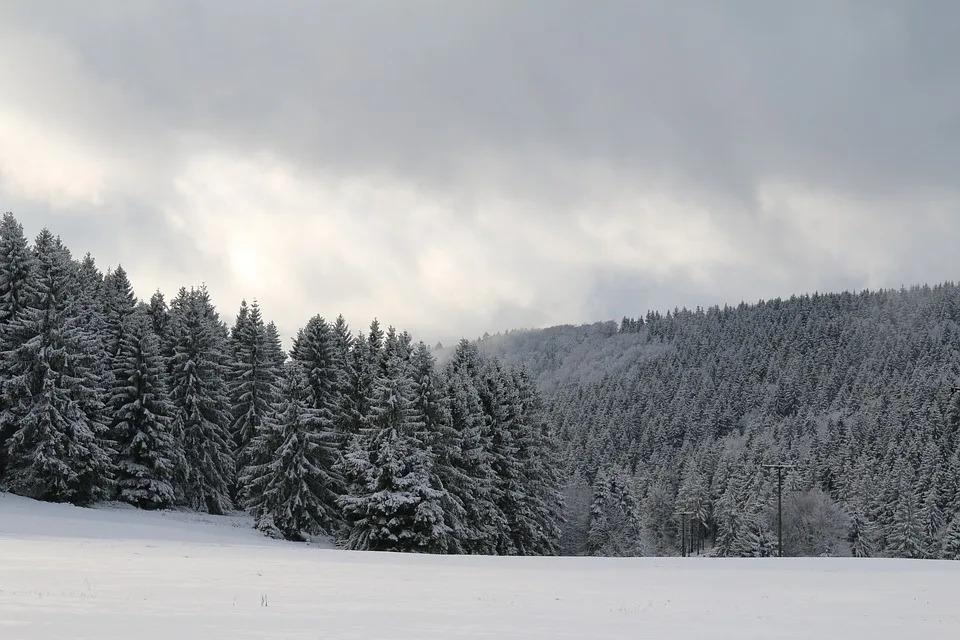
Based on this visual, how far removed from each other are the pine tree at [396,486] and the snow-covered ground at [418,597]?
283 inches

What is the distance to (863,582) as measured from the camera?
25.2 meters

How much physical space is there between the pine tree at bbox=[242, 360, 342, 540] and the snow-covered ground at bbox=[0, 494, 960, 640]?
42.4ft

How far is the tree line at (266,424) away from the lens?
3881 centimetres

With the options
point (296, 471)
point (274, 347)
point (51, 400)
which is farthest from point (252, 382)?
point (51, 400)

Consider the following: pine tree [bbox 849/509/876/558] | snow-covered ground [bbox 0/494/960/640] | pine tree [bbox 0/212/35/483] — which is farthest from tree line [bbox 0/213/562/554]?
pine tree [bbox 849/509/876/558]

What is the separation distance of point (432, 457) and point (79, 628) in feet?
97.4

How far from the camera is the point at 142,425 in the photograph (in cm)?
4484

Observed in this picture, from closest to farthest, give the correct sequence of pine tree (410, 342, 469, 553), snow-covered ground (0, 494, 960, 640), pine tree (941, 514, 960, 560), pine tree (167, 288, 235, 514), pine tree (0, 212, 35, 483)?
snow-covered ground (0, 494, 960, 640)
pine tree (410, 342, 469, 553)
pine tree (0, 212, 35, 483)
pine tree (167, 288, 235, 514)
pine tree (941, 514, 960, 560)

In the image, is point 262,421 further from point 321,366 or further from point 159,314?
point 159,314

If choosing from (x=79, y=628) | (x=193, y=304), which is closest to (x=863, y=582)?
(x=79, y=628)

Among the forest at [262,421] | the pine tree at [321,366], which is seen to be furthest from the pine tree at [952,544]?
the pine tree at [321,366]

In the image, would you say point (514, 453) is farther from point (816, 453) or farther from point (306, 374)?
point (816, 453)

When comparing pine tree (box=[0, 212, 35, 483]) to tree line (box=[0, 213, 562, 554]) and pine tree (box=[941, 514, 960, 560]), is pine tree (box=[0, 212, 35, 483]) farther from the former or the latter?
pine tree (box=[941, 514, 960, 560])

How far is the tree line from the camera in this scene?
38812mm
